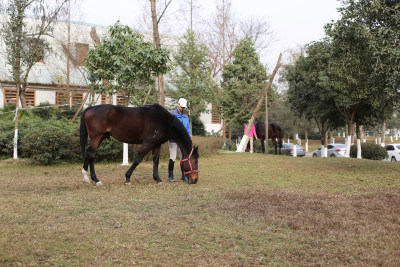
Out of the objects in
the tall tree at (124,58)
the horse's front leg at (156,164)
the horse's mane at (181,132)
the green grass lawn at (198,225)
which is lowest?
the green grass lawn at (198,225)

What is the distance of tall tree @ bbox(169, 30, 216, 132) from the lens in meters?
30.0

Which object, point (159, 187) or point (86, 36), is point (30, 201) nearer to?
point (159, 187)

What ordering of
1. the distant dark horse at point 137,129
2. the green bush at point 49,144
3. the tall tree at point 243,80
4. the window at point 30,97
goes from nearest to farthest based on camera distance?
the distant dark horse at point 137,129, the green bush at point 49,144, the window at point 30,97, the tall tree at point 243,80

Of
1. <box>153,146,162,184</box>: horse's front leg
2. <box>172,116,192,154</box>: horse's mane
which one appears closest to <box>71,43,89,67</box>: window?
<box>153,146,162,184</box>: horse's front leg

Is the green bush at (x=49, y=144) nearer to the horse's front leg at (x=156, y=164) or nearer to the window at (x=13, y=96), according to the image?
the horse's front leg at (x=156, y=164)

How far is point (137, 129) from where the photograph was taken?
923cm

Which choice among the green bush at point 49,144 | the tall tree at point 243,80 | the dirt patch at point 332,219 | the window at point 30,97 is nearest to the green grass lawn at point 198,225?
the dirt patch at point 332,219

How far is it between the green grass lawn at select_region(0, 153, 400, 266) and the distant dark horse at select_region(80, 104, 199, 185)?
64cm

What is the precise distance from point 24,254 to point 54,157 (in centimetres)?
1136

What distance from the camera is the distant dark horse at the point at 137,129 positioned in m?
9.06

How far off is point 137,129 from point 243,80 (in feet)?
72.1

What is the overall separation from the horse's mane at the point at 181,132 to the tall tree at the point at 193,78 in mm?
20674

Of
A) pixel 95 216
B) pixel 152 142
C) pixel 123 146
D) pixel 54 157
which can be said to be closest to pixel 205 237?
pixel 95 216

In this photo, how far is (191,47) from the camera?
1187 inches
